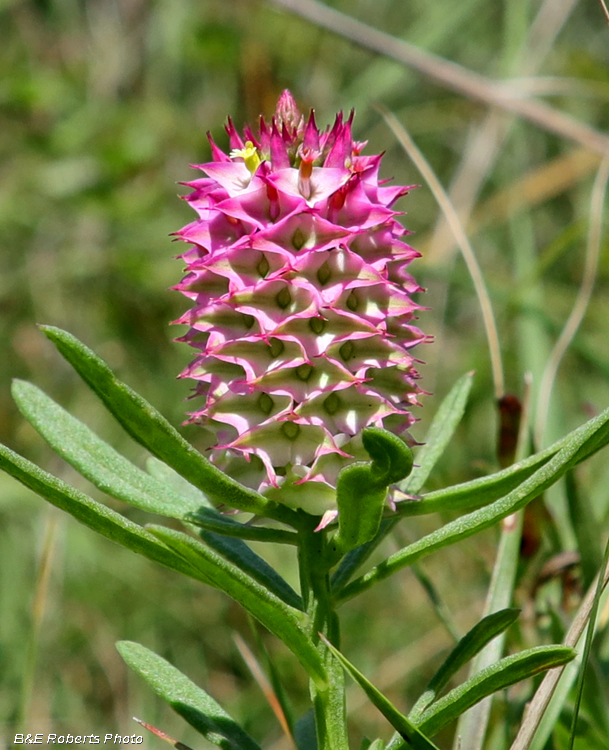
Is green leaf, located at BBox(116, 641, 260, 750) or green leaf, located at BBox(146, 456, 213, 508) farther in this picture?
green leaf, located at BBox(146, 456, 213, 508)

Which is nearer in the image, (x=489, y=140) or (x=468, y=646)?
(x=468, y=646)

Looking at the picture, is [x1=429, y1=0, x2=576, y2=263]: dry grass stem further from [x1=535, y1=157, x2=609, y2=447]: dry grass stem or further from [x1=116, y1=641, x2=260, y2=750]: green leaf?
[x1=116, y1=641, x2=260, y2=750]: green leaf

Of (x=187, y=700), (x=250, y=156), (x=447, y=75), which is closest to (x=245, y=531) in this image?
(x=187, y=700)

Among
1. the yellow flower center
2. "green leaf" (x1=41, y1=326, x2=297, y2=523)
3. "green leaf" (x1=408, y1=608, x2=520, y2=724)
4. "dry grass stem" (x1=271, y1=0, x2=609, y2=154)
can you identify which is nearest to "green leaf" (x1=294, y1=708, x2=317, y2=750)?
"green leaf" (x1=408, y1=608, x2=520, y2=724)

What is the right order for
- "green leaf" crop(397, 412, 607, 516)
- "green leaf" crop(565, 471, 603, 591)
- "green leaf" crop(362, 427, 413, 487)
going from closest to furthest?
"green leaf" crop(362, 427, 413, 487)
"green leaf" crop(397, 412, 607, 516)
"green leaf" crop(565, 471, 603, 591)

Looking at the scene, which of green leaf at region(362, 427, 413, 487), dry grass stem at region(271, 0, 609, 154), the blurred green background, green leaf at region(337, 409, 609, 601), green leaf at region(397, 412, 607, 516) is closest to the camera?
green leaf at region(362, 427, 413, 487)

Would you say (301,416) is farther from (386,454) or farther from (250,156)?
(250,156)

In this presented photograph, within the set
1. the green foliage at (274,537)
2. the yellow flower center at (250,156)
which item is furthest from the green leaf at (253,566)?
the yellow flower center at (250,156)
